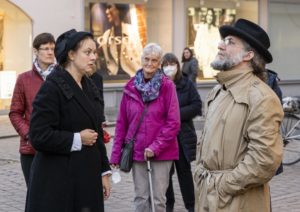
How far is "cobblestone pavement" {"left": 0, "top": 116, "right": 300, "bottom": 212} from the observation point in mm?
7891

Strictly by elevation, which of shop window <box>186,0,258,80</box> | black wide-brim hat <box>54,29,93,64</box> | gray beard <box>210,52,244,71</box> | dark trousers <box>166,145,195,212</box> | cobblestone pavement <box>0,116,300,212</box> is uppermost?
shop window <box>186,0,258,80</box>

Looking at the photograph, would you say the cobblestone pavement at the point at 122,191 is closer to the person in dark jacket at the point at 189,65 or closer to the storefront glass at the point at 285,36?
the person in dark jacket at the point at 189,65

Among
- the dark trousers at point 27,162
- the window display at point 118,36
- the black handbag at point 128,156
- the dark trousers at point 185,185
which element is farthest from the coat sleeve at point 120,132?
the window display at point 118,36

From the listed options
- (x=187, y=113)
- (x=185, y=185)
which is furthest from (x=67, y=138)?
(x=185, y=185)

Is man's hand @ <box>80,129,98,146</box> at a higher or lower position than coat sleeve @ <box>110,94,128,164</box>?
higher

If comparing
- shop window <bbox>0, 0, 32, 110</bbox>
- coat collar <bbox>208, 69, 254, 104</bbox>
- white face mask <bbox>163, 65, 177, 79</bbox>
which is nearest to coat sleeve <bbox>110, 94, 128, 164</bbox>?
white face mask <bbox>163, 65, 177, 79</bbox>

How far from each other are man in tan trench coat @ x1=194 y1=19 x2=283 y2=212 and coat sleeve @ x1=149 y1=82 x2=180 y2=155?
2.01 meters

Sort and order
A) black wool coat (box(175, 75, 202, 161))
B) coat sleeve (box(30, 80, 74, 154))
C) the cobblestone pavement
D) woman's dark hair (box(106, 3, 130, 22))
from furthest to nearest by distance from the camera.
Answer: woman's dark hair (box(106, 3, 130, 22)) → the cobblestone pavement → black wool coat (box(175, 75, 202, 161)) → coat sleeve (box(30, 80, 74, 154))

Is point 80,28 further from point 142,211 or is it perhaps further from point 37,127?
point 37,127

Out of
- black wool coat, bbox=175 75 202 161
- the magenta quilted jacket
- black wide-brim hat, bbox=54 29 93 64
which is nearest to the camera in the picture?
black wide-brim hat, bbox=54 29 93 64

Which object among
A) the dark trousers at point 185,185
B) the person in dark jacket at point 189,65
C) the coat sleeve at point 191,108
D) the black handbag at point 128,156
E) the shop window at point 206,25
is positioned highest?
the shop window at point 206,25

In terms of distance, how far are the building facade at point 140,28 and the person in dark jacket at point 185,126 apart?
35.4ft

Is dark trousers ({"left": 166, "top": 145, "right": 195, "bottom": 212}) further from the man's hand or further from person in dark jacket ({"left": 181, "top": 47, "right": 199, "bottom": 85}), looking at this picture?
person in dark jacket ({"left": 181, "top": 47, "right": 199, "bottom": 85})

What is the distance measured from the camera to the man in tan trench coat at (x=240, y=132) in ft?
12.3
